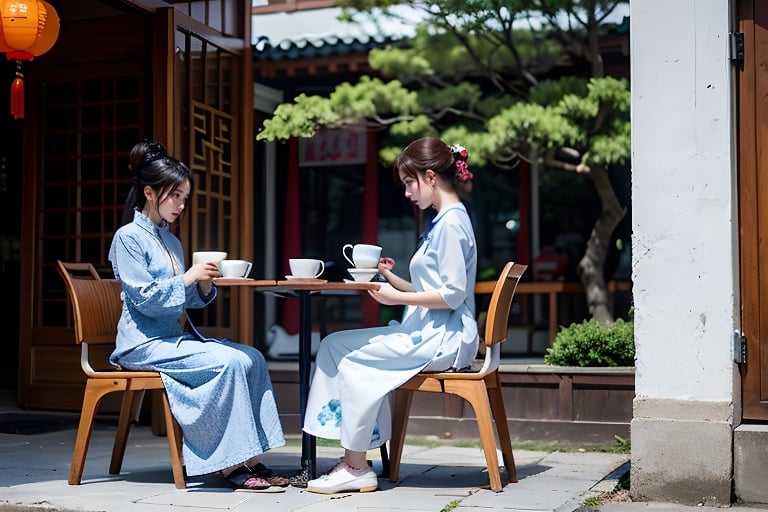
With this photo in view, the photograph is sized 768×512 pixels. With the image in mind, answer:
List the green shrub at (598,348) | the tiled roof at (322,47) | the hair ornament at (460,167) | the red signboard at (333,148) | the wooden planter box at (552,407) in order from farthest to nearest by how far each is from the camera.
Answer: the red signboard at (333,148)
the tiled roof at (322,47)
the green shrub at (598,348)
the wooden planter box at (552,407)
the hair ornament at (460,167)

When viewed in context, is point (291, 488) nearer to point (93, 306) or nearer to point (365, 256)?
point (365, 256)

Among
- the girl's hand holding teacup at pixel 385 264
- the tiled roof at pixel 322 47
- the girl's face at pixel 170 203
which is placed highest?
the tiled roof at pixel 322 47

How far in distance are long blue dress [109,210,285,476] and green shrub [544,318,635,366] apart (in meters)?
2.37

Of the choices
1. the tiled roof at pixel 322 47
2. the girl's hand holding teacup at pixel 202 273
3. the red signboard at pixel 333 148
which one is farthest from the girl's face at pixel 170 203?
the red signboard at pixel 333 148

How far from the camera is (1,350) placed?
1080 centimetres

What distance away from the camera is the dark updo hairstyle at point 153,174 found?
492 centimetres

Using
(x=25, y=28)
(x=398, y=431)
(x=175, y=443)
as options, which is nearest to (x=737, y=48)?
(x=398, y=431)

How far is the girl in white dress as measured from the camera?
4.61 meters

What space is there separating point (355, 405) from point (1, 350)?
730cm

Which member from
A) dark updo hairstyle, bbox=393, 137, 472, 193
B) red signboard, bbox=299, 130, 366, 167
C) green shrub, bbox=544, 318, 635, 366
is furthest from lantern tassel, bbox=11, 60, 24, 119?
red signboard, bbox=299, 130, 366, 167

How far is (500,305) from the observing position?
4719mm

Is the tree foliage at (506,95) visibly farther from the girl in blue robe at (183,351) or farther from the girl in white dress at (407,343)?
the girl in blue robe at (183,351)

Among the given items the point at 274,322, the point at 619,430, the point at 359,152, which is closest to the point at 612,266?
the point at 359,152

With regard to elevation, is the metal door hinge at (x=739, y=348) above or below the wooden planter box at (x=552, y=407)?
above
